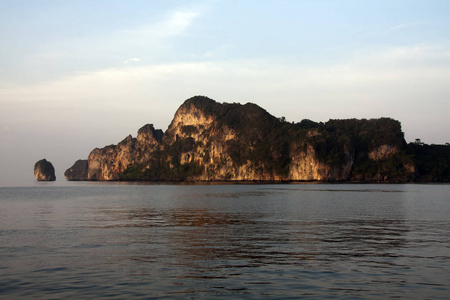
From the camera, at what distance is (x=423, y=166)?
19712cm

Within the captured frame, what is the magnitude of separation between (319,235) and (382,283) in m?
12.1

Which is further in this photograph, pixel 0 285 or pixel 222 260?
pixel 222 260

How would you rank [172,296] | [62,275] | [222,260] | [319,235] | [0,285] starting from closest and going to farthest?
[172,296] < [0,285] < [62,275] < [222,260] < [319,235]

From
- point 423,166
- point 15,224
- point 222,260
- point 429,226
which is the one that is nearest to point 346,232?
point 429,226

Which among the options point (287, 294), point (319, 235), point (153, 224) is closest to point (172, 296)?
point (287, 294)

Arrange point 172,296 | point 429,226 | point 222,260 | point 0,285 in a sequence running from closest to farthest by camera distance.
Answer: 1. point 172,296
2. point 0,285
3. point 222,260
4. point 429,226

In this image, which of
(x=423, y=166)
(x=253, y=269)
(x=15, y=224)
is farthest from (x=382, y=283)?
(x=423, y=166)

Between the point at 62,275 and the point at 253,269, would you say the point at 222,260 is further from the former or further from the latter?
the point at 62,275

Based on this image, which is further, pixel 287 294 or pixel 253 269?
pixel 253 269

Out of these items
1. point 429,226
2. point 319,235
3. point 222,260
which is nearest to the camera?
point 222,260

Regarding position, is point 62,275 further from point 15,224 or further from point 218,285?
point 15,224

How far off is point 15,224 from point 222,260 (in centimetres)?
2163

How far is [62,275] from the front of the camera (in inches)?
660

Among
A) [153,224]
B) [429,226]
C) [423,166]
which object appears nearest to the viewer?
[429,226]
